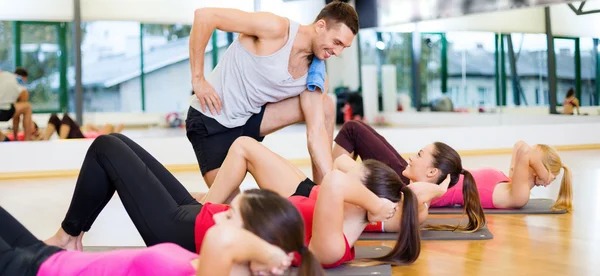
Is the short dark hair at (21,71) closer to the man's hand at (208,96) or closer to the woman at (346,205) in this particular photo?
the man's hand at (208,96)

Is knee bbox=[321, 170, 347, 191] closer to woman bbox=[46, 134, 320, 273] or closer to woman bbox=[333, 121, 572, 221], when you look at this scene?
woman bbox=[46, 134, 320, 273]

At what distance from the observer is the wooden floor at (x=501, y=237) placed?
8.75ft

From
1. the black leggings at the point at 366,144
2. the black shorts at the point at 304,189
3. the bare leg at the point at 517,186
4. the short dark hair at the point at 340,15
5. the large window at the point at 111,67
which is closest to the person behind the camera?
the black shorts at the point at 304,189

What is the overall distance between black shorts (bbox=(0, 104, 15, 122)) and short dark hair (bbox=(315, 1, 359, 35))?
14.2 ft

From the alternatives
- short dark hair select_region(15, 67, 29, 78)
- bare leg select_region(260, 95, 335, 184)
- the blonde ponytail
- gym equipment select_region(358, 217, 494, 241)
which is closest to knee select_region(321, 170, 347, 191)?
gym equipment select_region(358, 217, 494, 241)

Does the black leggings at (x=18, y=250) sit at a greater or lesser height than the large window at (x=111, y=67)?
lesser

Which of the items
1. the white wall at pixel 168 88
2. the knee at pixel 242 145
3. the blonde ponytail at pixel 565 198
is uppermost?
the white wall at pixel 168 88

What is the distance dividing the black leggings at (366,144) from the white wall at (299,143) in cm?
318

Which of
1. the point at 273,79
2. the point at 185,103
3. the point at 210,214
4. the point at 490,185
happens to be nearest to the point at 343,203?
the point at 210,214

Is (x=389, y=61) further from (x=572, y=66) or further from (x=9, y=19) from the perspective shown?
(x=9, y=19)

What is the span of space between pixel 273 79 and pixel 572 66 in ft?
19.0

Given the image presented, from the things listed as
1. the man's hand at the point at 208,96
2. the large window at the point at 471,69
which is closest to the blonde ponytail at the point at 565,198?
the man's hand at the point at 208,96

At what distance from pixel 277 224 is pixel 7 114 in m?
5.69

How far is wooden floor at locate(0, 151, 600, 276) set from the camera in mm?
2668
